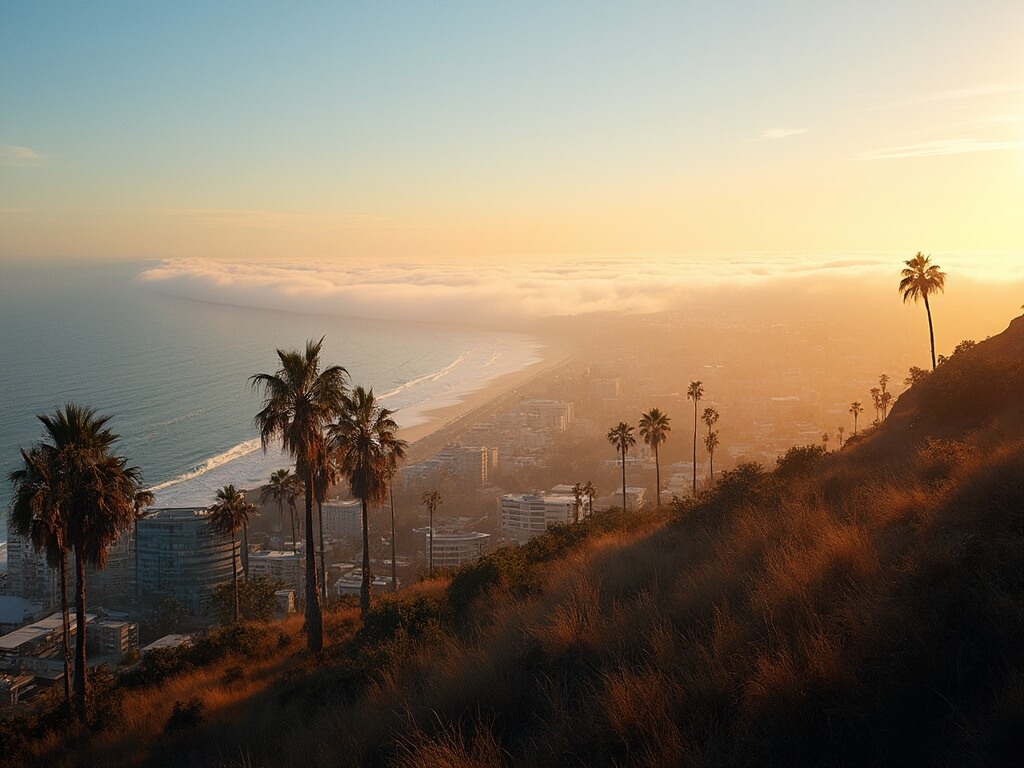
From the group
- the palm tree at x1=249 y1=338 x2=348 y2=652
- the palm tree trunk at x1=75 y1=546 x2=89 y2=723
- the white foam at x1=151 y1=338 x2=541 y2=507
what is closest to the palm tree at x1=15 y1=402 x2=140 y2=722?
the palm tree trunk at x1=75 y1=546 x2=89 y2=723

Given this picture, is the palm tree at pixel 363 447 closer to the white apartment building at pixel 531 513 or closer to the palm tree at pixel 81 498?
the palm tree at pixel 81 498

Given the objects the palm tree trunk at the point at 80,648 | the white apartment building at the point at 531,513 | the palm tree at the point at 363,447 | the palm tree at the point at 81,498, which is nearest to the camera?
the palm tree trunk at the point at 80,648

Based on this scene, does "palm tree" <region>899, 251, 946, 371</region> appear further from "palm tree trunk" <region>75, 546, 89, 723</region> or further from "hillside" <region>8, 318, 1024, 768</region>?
"palm tree trunk" <region>75, 546, 89, 723</region>

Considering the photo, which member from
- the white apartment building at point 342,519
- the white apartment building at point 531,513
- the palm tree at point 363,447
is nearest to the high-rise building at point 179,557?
the white apartment building at point 342,519

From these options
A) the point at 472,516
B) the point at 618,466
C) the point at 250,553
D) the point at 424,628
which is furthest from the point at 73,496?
the point at 618,466

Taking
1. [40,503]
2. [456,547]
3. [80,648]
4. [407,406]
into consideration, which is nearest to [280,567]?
[456,547]

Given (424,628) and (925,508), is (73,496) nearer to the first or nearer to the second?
(424,628)

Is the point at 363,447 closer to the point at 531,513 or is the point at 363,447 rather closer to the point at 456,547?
the point at 456,547
